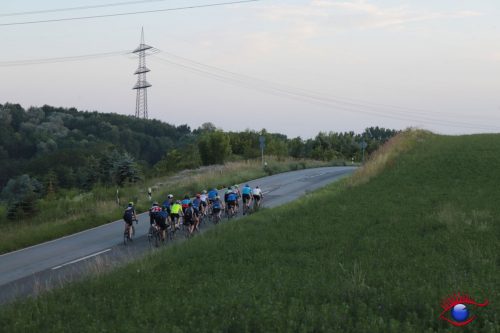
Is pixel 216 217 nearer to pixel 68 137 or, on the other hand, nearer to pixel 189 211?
pixel 189 211

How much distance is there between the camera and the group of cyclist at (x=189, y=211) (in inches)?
704

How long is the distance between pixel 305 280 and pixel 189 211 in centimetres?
1006

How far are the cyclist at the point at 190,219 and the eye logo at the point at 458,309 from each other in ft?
40.0

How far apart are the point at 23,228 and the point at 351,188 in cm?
1449

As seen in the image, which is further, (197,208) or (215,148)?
(215,148)

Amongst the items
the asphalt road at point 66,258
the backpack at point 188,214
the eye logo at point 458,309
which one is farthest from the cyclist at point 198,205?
the eye logo at point 458,309

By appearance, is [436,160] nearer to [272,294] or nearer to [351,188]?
[351,188]

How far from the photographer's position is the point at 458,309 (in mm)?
6242

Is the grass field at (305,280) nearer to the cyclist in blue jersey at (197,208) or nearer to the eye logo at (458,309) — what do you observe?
the eye logo at (458,309)

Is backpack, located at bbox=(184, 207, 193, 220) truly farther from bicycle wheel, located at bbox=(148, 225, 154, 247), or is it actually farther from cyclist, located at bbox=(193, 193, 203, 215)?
bicycle wheel, located at bbox=(148, 225, 154, 247)

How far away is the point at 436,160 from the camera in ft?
101

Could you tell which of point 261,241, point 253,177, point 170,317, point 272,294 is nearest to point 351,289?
point 272,294

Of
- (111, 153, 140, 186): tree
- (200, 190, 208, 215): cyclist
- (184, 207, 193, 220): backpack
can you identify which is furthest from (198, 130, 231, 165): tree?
(184, 207, 193, 220): backpack

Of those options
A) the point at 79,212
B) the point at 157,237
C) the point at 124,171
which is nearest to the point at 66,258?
the point at 157,237
